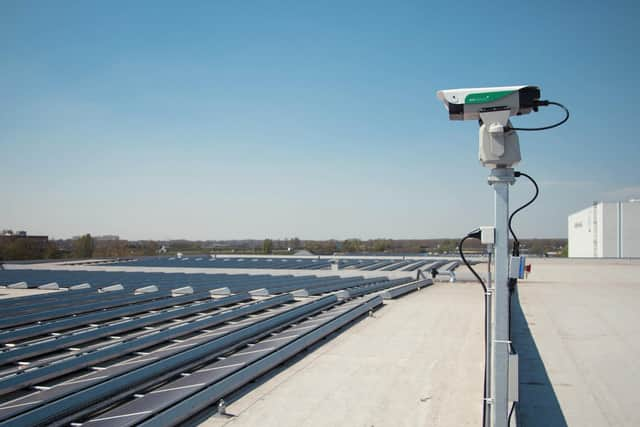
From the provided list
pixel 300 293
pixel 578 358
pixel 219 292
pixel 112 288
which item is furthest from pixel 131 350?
pixel 112 288

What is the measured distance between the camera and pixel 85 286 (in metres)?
18.7

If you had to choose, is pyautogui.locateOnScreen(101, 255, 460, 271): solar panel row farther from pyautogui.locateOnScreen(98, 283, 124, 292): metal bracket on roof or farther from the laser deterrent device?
the laser deterrent device

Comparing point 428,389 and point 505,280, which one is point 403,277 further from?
point 505,280

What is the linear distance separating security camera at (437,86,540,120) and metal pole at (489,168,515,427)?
2.27ft

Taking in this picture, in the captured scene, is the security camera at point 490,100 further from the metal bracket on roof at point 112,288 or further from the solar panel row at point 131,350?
the metal bracket on roof at point 112,288

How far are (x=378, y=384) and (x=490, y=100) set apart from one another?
5.21 metres

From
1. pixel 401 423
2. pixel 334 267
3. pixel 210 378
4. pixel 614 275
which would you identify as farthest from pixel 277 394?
pixel 614 275

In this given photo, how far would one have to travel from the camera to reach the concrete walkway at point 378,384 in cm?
595

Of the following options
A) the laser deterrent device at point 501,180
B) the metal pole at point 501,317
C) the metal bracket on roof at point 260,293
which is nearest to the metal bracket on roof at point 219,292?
the metal bracket on roof at point 260,293

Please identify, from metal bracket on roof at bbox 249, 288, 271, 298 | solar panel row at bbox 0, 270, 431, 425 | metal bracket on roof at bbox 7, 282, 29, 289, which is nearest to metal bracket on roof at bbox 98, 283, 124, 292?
solar panel row at bbox 0, 270, 431, 425

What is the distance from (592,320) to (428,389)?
8952 millimetres

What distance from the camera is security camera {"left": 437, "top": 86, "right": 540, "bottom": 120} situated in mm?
3594

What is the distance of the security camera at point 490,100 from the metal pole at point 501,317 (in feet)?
2.27

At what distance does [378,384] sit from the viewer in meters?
7.27
